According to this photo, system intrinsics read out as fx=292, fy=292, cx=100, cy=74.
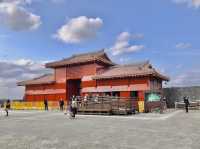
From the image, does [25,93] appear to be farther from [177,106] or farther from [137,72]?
[177,106]

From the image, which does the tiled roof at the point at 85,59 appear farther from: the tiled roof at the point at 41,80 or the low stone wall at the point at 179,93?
the low stone wall at the point at 179,93

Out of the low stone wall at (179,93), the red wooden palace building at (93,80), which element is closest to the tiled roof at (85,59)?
the red wooden palace building at (93,80)

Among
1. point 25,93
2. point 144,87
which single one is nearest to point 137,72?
point 144,87

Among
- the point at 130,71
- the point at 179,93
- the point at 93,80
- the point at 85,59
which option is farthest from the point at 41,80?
the point at 179,93

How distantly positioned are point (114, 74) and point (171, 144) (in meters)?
30.3

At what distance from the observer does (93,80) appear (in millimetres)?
42594

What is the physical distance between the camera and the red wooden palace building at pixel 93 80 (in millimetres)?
38562

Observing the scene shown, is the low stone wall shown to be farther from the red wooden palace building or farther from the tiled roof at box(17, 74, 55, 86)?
the tiled roof at box(17, 74, 55, 86)

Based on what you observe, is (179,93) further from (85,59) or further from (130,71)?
(85,59)

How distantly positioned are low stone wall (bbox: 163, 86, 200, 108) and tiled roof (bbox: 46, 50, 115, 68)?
10271mm

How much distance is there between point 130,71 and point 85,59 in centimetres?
757

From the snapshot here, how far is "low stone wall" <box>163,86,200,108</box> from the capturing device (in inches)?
1597

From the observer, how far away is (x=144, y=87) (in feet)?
124

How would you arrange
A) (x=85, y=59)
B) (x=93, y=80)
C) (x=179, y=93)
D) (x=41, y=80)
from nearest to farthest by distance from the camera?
(x=179, y=93) → (x=93, y=80) → (x=85, y=59) → (x=41, y=80)
